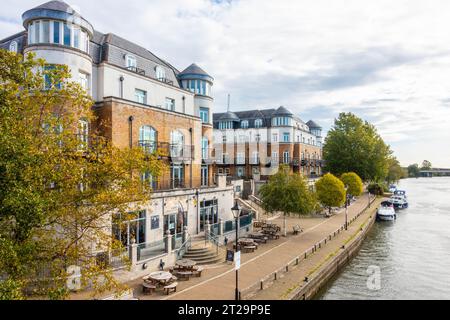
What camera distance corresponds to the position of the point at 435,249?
28.3 metres

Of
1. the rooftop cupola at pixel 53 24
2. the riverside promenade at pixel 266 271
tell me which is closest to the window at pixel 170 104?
the rooftop cupola at pixel 53 24

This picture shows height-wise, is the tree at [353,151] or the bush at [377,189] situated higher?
the tree at [353,151]

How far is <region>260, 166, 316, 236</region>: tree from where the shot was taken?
28.6 metres

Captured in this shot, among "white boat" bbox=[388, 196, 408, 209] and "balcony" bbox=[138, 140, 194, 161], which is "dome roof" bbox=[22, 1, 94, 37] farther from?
"white boat" bbox=[388, 196, 408, 209]

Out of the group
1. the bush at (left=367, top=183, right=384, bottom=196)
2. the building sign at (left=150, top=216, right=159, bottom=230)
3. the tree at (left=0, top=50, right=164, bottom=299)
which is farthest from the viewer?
the bush at (left=367, top=183, right=384, bottom=196)

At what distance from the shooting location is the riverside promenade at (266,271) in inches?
609

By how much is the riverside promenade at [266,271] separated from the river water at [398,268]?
5.64 ft

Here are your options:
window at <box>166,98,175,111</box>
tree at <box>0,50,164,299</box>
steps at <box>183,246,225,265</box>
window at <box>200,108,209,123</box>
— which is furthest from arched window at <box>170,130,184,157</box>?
tree at <box>0,50,164,299</box>

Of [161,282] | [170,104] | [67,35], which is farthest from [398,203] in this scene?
[67,35]

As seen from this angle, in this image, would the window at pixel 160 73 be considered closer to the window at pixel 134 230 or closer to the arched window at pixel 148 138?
the arched window at pixel 148 138

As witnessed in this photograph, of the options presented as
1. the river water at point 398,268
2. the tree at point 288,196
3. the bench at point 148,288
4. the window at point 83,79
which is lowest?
the river water at point 398,268

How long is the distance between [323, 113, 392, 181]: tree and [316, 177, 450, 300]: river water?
26.6 metres
